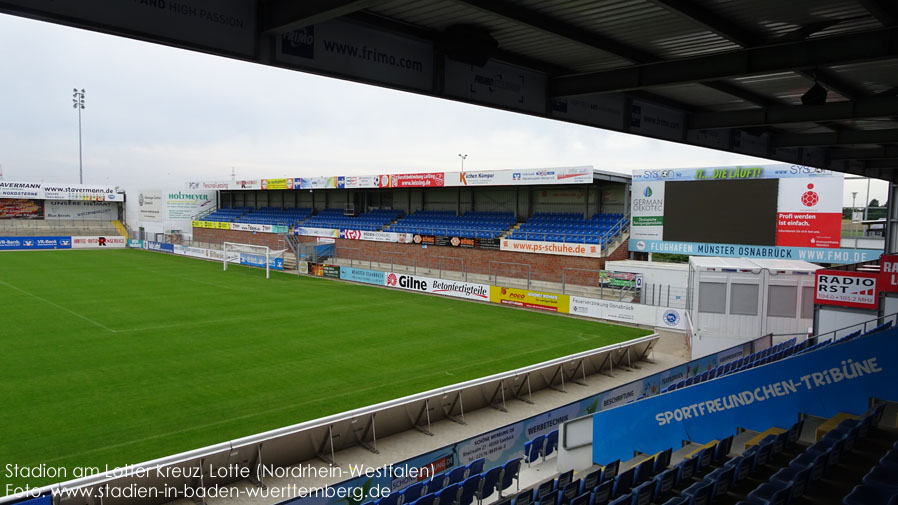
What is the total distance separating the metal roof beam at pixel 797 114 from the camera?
8.54m

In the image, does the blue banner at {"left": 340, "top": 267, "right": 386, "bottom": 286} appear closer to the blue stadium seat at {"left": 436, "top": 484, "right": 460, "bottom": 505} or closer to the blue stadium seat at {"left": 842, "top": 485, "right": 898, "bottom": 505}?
the blue stadium seat at {"left": 436, "top": 484, "right": 460, "bottom": 505}

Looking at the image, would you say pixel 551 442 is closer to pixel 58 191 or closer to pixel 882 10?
pixel 882 10

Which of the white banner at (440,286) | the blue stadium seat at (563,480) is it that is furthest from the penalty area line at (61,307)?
the blue stadium seat at (563,480)

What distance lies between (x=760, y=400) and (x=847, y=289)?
7356mm

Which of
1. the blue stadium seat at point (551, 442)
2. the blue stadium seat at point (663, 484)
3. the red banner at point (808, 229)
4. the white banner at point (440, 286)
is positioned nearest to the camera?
the blue stadium seat at point (663, 484)

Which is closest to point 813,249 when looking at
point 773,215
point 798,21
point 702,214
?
point 773,215

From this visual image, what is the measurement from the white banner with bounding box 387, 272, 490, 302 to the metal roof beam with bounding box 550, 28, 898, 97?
22237 millimetres

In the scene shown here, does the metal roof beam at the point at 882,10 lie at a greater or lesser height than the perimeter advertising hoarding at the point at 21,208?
greater

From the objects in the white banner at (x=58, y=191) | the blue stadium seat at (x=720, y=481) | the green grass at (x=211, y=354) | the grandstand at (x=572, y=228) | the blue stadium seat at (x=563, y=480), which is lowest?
the green grass at (x=211, y=354)

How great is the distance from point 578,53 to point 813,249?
26.0 metres

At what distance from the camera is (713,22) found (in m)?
5.54

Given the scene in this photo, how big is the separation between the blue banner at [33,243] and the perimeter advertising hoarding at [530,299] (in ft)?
162

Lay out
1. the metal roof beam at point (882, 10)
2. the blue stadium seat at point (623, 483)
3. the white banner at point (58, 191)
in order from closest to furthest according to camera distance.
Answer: the metal roof beam at point (882, 10)
the blue stadium seat at point (623, 483)
the white banner at point (58, 191)

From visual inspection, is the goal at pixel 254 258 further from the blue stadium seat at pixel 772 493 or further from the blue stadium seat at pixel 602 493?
the blue stadium seat at pixel 772 493
